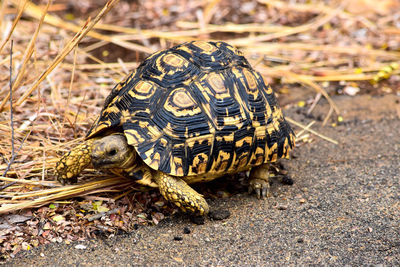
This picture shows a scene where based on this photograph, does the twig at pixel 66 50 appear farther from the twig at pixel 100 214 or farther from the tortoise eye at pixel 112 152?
the twig at pixel 100 214

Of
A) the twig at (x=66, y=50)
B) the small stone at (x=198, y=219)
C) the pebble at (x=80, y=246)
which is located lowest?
the small stone at (x=198, y=219)

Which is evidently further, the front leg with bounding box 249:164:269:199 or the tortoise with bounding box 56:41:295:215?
the front leg with bounding box 249:164:269:199

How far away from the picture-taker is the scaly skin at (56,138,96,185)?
296 cm

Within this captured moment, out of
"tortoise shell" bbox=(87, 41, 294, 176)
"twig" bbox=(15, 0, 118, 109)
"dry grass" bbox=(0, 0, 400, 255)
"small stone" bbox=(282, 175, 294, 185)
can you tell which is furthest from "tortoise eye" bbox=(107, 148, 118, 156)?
"small stone" bbox=(282, 175, 294, 185)

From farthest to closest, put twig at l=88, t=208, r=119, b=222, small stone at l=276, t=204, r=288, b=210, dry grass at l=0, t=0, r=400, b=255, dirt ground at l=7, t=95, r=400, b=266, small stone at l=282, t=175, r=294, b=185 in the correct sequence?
1. small stone at l=282, t=175, r=294, b=185
2. dry grass at l=0, t=0, r=400, b=255
3. small stone at l=276, t=204, r=288, b=210
4. twig at l=88, t=208, r=119, b=222
5. dirt ground at l=7, t=95, r=400, b=266

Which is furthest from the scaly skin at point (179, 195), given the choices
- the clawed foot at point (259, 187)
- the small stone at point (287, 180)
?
the small stone at point (287, 180)

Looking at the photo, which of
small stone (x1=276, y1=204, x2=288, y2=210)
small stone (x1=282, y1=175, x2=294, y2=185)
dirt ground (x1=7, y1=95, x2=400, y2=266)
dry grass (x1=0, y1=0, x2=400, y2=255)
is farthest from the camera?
small stone (x1=282, y1=175, x2=294, y2=185)

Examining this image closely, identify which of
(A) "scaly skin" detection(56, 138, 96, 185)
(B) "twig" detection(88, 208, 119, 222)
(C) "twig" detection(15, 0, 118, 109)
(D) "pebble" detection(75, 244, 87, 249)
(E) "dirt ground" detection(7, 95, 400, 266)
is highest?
(C) "twig" detection(15, 0, 118, 109)

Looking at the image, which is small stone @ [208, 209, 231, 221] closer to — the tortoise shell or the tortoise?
the tortoise

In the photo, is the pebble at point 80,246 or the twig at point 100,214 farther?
the twig at point 100,214

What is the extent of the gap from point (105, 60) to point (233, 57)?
2427 mm

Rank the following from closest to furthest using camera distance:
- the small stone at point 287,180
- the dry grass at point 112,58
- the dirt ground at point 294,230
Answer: the dirt ground at point 294,230
the dry grass at point 112,58
the small stone at point 287,180

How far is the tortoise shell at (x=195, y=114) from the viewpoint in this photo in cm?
286

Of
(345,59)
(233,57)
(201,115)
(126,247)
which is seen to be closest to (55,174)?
(126,247)
